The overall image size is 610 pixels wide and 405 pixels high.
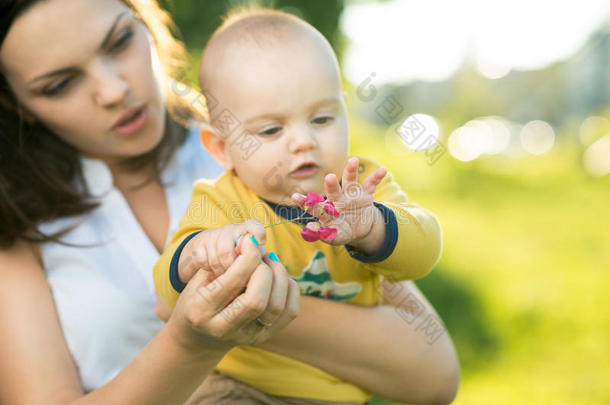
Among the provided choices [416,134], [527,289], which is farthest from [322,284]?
[527,289]

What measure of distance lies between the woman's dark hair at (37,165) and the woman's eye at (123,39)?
4.4 inches

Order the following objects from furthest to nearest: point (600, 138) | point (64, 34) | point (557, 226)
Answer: point (600, 138)
point (557, 226)
point (64, 34)

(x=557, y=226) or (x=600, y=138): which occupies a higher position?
(x=600, y=138)

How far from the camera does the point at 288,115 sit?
3.66ft

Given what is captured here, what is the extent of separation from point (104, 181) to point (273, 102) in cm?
72

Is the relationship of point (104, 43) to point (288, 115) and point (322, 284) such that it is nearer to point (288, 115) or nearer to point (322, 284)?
point (288, 115)

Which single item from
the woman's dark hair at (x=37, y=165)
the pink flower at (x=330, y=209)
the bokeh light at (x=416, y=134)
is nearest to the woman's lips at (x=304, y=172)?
the pink flower at (x=330, y=209)

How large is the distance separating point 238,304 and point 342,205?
0.78 ft

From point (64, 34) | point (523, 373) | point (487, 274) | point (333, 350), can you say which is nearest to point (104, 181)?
point (64, 34)

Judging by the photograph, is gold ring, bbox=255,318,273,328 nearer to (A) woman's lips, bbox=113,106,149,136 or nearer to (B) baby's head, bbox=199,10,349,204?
(B) baby's head, bbox=199,10,349,204

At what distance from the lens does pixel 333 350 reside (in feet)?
4.15

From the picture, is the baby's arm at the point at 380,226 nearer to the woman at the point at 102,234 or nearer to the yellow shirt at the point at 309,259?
the yellow shirt at the point at 309,259

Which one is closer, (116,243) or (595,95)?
(116,243)

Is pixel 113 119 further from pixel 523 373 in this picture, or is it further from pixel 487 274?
pixel 487 274
